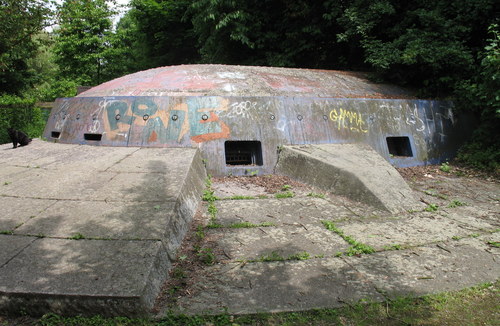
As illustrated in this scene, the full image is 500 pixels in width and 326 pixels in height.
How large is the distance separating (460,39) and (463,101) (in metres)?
2.07

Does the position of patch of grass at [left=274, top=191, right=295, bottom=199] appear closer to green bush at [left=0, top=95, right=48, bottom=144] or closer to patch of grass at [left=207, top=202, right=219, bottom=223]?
patch of grass at [left=207, top=202, right=219, bottom=223]

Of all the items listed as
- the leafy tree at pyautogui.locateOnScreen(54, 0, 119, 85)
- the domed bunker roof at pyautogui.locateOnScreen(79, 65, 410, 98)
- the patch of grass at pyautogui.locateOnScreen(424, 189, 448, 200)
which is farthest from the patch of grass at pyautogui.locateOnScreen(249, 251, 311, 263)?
the leafy tree at pyautogui.locateOnScreen(54, 0, 119, 85)

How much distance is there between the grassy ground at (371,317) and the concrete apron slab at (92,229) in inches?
2.7

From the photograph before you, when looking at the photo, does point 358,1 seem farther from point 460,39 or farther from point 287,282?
point 287,282

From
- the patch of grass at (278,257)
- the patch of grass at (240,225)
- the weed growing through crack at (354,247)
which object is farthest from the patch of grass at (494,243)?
the patch of grass at (240,225)

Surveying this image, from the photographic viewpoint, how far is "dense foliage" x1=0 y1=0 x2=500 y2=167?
8164 mm

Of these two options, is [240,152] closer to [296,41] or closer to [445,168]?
[445,168]

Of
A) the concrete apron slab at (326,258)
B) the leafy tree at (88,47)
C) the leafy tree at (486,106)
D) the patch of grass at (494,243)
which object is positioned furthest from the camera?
the leafy tree at (88,47)

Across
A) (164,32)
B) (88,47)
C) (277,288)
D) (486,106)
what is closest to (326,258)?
(277,288)

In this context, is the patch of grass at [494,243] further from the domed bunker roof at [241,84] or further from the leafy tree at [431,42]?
the leafy tree at [431,42]

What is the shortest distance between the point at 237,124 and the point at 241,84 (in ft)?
4.77

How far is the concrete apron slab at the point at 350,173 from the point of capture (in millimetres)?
4836

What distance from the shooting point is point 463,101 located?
26.5 ft

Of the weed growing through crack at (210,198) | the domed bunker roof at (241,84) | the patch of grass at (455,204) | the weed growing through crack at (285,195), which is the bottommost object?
the patch of grass at (455,204)
